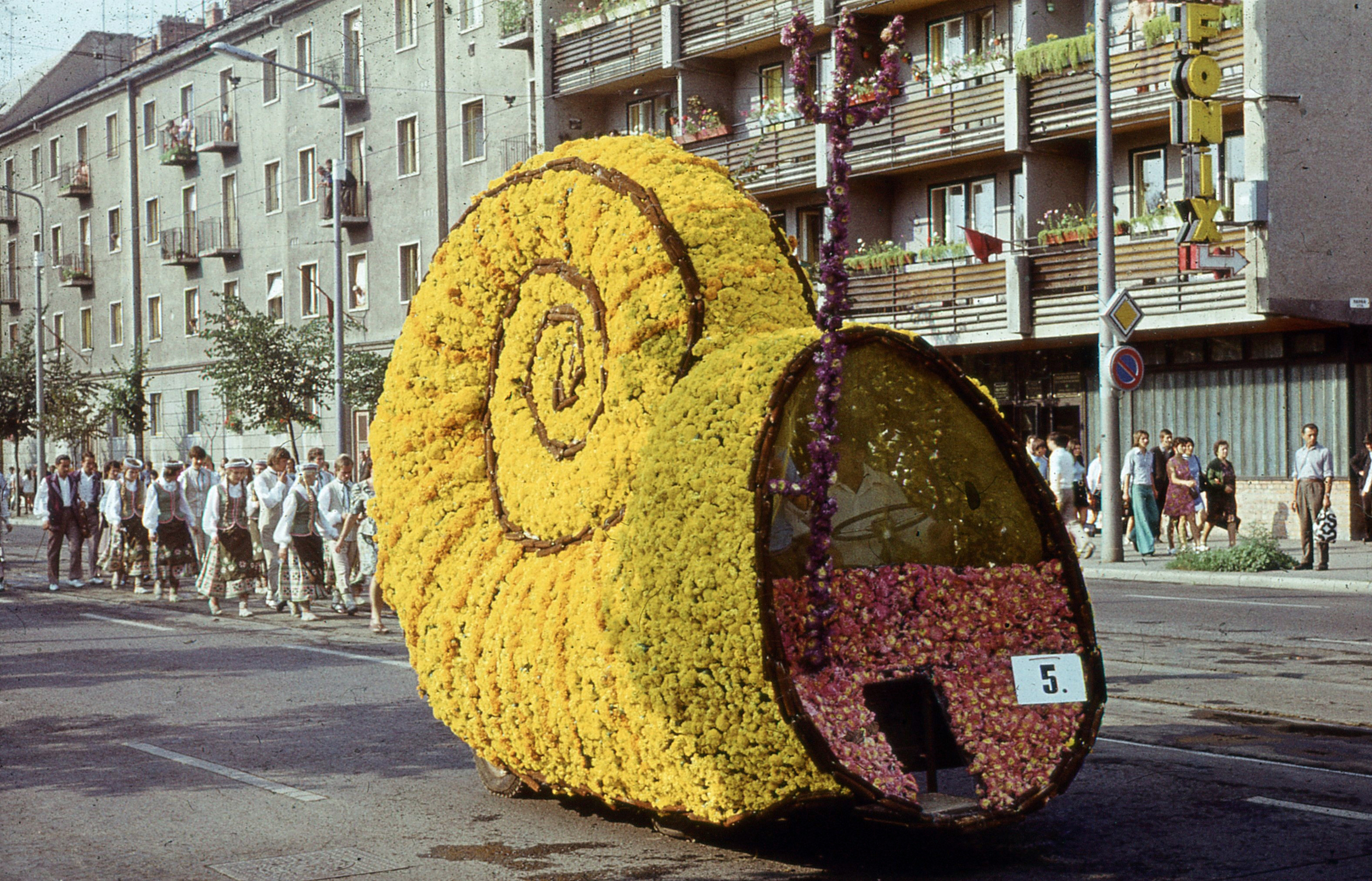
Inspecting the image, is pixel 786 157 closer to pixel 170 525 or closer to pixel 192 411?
pixel 170 525

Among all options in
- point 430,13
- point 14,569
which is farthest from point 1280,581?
point 430,13

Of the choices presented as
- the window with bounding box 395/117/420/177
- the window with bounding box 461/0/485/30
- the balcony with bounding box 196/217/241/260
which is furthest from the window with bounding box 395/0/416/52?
the balcony with bounding box 196/217/241/260

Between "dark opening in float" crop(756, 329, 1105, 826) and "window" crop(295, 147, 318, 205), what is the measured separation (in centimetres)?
3971

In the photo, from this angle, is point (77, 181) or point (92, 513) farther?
point (77, 181)

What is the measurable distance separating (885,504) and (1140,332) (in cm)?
2128

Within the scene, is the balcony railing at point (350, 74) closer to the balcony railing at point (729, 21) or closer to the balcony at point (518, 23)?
the balcony at point (518, 23)

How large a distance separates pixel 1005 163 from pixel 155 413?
3188 centimetres

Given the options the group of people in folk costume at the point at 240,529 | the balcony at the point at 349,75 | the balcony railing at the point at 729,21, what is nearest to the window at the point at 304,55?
the balcony at the point at 349,75

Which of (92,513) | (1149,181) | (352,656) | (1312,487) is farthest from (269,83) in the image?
(352,656)

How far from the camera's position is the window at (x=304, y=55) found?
1753 inches

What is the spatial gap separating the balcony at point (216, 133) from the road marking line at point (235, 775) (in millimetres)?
40913

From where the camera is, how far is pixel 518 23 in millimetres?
38031

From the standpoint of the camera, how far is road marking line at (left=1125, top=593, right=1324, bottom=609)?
16.3m

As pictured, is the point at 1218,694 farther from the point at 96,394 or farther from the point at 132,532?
the point at 96,394
